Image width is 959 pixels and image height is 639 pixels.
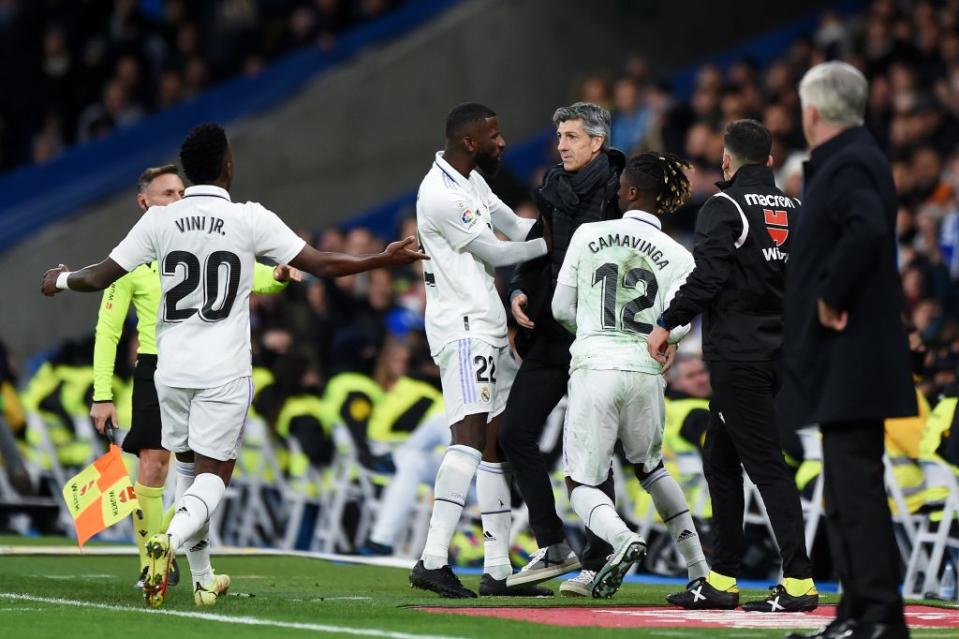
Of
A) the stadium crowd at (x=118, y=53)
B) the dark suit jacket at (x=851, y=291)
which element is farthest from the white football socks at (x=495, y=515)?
the stadium crowd at (x=118, y=53)

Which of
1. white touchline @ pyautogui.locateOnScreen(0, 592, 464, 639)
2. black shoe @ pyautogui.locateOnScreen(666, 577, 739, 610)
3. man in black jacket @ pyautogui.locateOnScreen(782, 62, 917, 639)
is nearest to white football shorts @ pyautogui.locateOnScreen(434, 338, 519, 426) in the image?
black shoe @ pyautogui.locateOnScreen(666, 577, 739, 610)

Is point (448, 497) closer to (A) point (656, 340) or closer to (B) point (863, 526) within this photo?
(A) point (656, 340)

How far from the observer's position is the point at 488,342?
31.1 feet

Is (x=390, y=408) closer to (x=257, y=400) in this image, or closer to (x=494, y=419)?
(x=257, y=400)

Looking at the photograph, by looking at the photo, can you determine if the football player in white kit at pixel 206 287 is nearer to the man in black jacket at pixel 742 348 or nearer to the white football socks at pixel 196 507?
the white football socks at pixel 196 507

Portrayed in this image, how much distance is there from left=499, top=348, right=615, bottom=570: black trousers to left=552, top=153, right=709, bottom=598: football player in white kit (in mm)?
452

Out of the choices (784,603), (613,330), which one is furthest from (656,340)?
(784,603)

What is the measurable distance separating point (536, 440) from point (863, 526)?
3.11 meters

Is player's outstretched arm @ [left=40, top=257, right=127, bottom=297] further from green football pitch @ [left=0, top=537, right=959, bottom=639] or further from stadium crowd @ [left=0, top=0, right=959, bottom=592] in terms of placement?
stadium crowd @ [left=0, top=0, right=959, bottom=592]

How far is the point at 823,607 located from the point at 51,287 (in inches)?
163

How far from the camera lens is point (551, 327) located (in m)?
9.78

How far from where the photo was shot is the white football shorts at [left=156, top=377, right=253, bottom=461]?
8.79 meters

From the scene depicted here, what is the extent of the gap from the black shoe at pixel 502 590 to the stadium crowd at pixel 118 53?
14295 mm

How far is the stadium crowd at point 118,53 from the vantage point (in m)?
23.5
